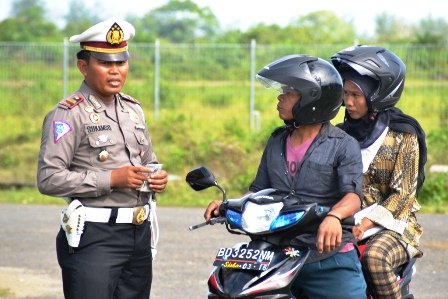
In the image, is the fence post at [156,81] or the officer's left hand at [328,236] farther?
the fence post at [156,81]

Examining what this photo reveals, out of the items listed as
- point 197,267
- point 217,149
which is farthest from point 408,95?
point 197,267

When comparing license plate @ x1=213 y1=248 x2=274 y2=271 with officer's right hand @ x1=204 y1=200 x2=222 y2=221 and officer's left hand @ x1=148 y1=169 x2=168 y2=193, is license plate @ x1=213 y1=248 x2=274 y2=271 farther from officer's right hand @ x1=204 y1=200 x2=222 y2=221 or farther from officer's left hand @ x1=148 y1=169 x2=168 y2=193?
officer's left hand @ x1=148 y1=169 x2=168 y2=193

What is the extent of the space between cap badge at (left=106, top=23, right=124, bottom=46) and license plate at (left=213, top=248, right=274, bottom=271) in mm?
1291

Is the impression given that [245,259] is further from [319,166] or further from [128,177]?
[128,177]

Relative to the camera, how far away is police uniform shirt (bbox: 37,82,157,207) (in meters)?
4.10

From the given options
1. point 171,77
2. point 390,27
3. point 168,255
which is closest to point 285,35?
point 171,77

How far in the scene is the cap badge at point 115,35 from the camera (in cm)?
423

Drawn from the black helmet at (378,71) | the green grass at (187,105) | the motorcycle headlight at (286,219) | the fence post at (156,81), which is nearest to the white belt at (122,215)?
the motorcycle headlight at (286,219)

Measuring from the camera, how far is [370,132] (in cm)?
455

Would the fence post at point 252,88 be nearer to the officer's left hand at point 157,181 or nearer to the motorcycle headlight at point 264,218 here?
the officer's left hand at point 157,181

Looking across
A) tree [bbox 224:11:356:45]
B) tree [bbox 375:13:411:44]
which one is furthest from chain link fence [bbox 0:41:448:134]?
tree [bbox 375:13:411:44]

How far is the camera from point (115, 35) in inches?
168

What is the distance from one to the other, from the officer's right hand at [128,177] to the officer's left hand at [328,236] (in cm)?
100

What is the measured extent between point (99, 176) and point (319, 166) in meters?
1.11
